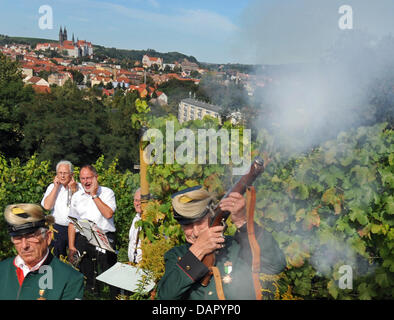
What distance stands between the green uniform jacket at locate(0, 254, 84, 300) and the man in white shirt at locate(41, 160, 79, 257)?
278cm

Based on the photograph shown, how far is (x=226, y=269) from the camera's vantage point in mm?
2461

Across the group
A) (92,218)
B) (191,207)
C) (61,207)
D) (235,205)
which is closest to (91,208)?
(92,218)

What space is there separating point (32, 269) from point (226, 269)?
134cm

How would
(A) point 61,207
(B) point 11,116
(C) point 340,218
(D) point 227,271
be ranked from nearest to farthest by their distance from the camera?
(D) point 227,271
(C) point 340,218
(A) point 61,207
(B) point 11,116

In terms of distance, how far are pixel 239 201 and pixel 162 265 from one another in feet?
4.26

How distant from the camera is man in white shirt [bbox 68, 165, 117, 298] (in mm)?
4801

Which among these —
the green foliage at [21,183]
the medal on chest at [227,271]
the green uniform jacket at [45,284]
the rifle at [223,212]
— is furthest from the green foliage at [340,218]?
the green foliage at [21,183]

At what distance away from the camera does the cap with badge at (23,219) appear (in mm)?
2561

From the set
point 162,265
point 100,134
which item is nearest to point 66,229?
point 162,265

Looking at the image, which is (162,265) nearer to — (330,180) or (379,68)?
(330,180)

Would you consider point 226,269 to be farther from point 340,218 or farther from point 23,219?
point 23,219

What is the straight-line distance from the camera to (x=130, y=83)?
15275 centimetres

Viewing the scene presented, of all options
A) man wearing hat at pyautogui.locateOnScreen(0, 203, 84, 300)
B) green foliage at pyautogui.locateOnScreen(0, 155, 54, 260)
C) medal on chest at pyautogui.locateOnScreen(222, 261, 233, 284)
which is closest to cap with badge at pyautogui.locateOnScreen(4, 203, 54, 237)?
man wearing hat at pyautogui.locateOnScreen(0, 203, 84, 300)

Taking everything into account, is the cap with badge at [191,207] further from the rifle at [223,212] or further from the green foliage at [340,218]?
the green foliage at [340,218]
